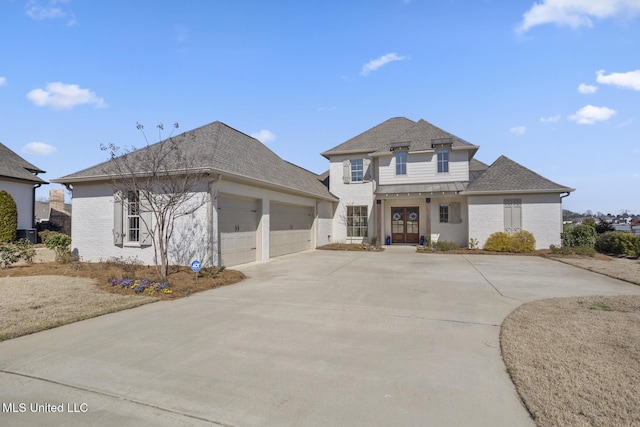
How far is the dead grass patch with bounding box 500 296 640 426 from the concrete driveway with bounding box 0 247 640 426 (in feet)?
0.73

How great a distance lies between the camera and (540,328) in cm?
509

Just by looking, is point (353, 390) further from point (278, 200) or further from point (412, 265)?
point (278, 200)

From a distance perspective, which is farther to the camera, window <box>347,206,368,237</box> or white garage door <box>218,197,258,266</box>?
window <box>347,206,368,237</box>

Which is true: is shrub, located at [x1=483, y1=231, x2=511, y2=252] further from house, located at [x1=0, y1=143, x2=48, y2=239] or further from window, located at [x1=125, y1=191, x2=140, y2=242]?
house, located at [x1=0, y1=143, x2=48, y2=239]

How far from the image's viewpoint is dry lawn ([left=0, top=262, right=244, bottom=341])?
18.4 ft

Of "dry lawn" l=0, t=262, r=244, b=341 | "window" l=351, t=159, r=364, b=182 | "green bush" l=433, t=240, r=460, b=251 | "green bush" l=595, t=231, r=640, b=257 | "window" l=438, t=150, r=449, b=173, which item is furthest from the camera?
"window" l=351, t=159, r=364, b=182

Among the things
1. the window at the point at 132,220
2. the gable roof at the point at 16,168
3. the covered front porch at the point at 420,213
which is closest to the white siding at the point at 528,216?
the covered front porch at the point at 420,213

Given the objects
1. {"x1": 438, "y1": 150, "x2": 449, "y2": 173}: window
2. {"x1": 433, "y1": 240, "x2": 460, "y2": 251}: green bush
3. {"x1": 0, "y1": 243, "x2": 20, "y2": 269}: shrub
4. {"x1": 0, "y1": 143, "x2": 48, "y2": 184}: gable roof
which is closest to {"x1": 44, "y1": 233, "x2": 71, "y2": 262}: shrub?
{"x1": 0, "y1": 243, "x2": 20, "y2": 269}: shrub

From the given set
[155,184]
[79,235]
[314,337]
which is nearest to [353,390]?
[314,337]

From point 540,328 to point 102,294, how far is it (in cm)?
855

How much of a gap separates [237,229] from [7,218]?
14757mm

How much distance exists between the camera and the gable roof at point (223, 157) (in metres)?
10.8

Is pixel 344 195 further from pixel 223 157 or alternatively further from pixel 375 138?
pixel 223 157
